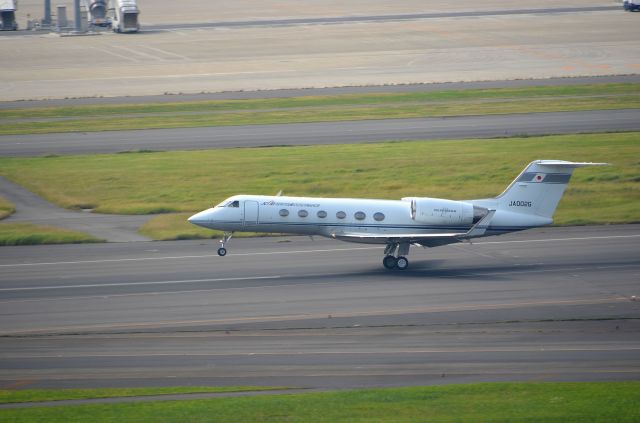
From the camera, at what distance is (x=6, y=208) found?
57094 mm

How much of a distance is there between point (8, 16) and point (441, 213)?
338 feet

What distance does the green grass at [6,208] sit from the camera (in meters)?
55.9

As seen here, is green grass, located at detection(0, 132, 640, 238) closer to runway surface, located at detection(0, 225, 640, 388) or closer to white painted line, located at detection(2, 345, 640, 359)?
runway surface, located at detection(0, 225, 640, 388)

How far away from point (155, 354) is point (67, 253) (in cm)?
1718

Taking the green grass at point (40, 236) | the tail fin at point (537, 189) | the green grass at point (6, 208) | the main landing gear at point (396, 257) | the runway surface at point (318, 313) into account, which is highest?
the tail fin at point (537, 189)

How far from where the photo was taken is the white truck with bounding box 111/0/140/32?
125 m

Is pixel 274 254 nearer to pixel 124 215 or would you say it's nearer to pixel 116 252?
pixel 116 252

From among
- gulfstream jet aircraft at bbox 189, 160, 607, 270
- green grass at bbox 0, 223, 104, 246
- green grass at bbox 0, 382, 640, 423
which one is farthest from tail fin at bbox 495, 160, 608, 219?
green grass at bbox 0, 223, 104, 246

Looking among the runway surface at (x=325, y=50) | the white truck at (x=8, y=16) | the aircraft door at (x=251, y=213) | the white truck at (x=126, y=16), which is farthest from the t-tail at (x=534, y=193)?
the white truck at (x=8, y=16)

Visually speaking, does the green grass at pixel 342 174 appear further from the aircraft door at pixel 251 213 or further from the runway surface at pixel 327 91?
the runway surface at pixel 327 91

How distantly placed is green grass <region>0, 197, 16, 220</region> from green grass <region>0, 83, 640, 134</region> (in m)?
20.2

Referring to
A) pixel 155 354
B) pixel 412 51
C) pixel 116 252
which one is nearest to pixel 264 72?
pixel 412 51

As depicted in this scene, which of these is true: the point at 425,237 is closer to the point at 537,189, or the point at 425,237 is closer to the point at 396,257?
the point at 396,257

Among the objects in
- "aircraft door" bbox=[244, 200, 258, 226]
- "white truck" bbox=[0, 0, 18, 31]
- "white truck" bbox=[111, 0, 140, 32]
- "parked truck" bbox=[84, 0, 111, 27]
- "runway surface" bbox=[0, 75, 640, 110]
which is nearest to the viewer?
"aircraft door" bbox=[244, 200, 258, 226]
